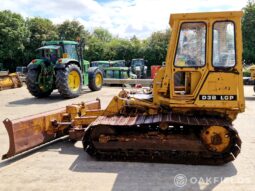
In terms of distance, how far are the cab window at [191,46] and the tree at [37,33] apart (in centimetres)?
3648

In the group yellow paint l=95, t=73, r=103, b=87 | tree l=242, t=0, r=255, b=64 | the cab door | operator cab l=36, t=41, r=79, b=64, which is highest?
tree l=242, t=0, r=255, b=64

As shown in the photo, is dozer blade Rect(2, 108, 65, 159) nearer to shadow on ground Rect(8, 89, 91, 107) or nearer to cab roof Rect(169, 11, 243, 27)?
cab roof Rect(169, 11, 243, 27)

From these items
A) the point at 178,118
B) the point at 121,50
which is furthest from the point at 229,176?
the point at 121,50

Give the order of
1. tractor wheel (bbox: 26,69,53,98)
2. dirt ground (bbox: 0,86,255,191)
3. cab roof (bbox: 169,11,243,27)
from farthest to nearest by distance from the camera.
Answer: tractor wheel (bbox: 26,69,53,98) → cab roof (bbox: 169,11,243,27) → dirt ground (bbox: 0,86,255,191)

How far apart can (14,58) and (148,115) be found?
36138mm

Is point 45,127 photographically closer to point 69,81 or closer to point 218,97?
point 218,97

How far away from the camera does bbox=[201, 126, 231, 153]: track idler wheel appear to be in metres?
5.51

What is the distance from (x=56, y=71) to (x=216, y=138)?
9.12m

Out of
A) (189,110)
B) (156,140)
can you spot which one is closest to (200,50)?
(189,110)

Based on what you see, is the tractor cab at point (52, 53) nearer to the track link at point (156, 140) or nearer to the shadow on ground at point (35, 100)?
the shadow on ground at point (35, 100)

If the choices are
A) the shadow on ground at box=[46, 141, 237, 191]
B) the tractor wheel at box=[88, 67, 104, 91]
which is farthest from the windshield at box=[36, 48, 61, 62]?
the shadow on ground at box=[46, 141, 237, 191]

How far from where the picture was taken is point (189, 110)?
5859 millimetres

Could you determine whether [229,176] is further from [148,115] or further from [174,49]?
[174,49]

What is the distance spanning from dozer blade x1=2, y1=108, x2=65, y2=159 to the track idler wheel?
122 inches
